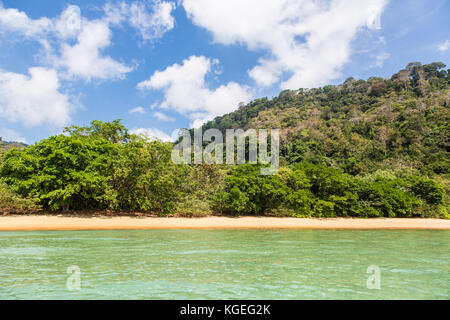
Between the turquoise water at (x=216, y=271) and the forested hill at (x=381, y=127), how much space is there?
131 ft

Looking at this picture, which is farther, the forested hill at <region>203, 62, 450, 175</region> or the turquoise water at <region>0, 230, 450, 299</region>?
the forested hill at <region>203, 62, 450, 175</region>

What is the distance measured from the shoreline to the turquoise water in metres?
8.59

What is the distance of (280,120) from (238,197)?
7465 cm

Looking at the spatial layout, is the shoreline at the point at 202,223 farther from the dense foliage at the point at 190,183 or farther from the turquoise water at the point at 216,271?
the turquoise water at the point at 216,271

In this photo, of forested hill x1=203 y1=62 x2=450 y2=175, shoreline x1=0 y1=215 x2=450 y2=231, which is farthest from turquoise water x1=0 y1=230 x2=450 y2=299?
forested hill x1=203 y1=62 x2=450 y2=175

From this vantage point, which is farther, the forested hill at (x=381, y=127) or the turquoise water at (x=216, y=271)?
the forested hill at (x=381, y=127)

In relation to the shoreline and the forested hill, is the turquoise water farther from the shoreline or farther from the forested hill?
the forested hill

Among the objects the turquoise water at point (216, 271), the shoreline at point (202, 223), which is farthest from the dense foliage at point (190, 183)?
the turquoise water at point (216, 271)

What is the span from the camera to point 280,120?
98.2m

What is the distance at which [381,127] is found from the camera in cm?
6222

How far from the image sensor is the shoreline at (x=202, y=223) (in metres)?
21.6

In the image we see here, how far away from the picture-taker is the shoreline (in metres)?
21.6

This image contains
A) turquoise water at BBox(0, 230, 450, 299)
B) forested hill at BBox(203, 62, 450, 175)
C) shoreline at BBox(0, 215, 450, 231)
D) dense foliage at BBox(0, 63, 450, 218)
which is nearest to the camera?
turquoise water at BBox(0, 230, 450, 299)

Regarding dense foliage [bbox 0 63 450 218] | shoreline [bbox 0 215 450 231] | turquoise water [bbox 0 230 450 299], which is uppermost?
dense foliage [bbox 0 63 450 218]
